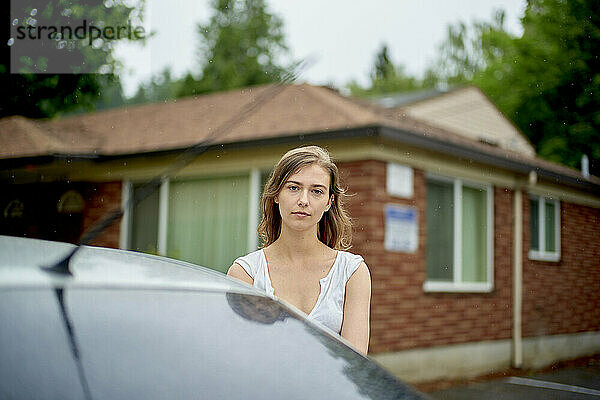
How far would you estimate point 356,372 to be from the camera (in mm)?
1705

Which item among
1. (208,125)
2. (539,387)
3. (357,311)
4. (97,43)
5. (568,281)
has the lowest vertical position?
(539,387)

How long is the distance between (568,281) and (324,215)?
8021 mm

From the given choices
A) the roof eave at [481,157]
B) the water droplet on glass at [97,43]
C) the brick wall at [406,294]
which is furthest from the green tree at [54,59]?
the roof eave at [481,157]

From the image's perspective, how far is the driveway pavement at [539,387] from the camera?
7.54 metres

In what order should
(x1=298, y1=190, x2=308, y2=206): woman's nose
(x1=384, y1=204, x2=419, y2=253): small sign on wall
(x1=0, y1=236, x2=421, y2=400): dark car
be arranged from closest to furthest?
(x1=0, y1=236, x2=421, y2=400): dark car, (x1=298, y1=190, x2=308, y2=206): woman's nose, (x1=384, y1=204, x2=419, y2=253): small sign on wall

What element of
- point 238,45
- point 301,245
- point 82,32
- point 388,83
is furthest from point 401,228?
point 388,83

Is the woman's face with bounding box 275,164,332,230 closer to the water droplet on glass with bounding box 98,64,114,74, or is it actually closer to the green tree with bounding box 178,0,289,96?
the water droplet on glass with bounding box 98,64,114,74

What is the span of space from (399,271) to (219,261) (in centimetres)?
242

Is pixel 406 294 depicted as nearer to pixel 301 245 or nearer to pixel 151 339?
pixel 301 245

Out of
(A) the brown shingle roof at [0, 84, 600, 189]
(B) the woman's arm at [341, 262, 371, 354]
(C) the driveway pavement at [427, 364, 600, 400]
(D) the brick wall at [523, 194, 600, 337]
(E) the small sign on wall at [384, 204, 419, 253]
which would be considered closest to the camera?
(B) the woman's arm at [341, 262, 371, 354]

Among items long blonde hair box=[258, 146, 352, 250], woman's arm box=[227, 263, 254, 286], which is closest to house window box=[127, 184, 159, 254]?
long blonde hair box=[258, 146, 352, 250]

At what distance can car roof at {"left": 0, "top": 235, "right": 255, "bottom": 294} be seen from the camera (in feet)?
4.91

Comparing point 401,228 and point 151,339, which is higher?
point 401,228

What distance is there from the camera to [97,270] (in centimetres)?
161
